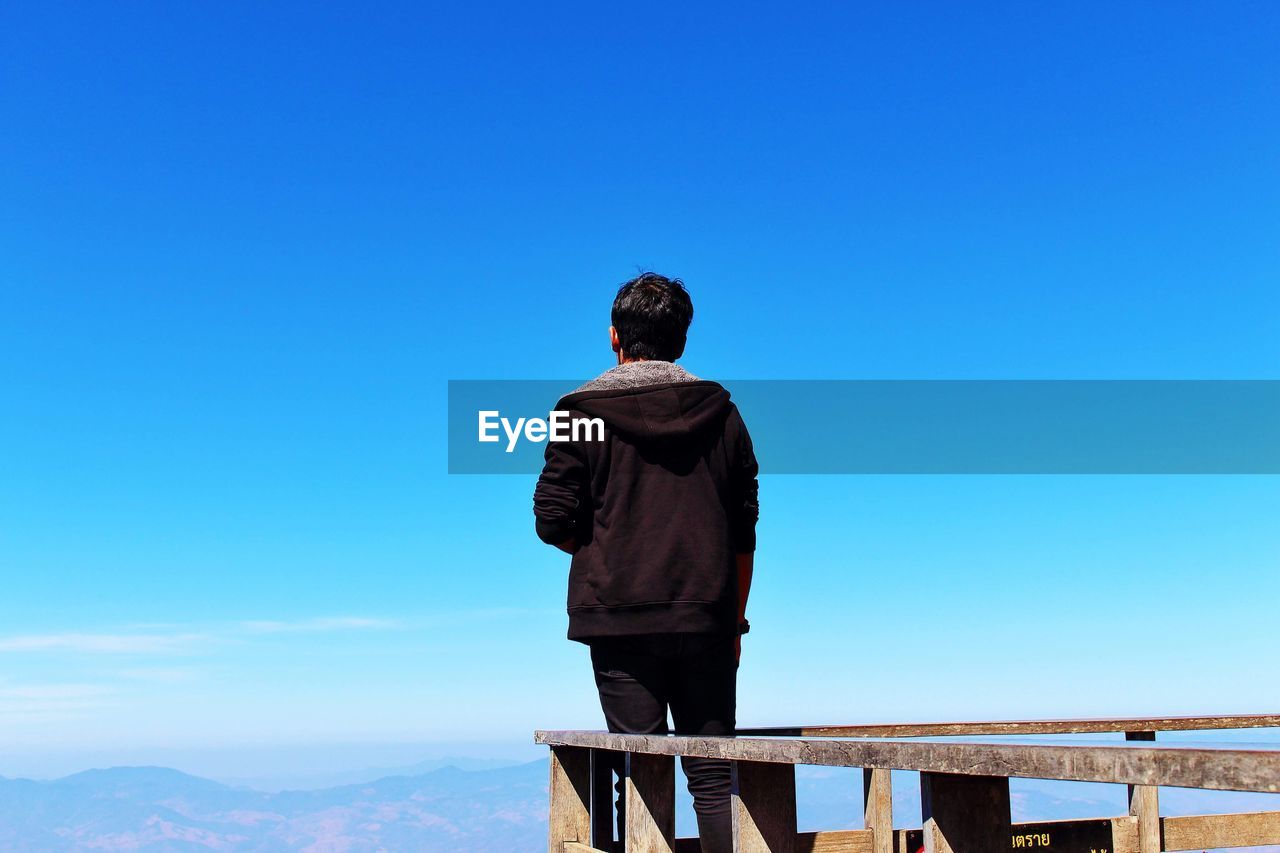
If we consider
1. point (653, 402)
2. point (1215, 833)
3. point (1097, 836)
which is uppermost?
point (653, 402)

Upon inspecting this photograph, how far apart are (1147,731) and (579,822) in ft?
11.5

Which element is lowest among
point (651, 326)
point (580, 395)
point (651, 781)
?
point (651, 781)

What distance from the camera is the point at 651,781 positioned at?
12.7 feet

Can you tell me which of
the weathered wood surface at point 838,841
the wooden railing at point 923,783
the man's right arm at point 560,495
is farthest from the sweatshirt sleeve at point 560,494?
the weathered wood surface at point 838,841

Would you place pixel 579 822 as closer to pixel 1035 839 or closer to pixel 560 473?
pixel 560 473

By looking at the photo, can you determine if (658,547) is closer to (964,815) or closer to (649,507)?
(649,507)

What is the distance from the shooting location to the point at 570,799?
14.8ft

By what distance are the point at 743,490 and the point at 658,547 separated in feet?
1.63

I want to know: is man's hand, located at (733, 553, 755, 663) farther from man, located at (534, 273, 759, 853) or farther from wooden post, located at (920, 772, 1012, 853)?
wooden post, located at (920, 772, 1012, 853)

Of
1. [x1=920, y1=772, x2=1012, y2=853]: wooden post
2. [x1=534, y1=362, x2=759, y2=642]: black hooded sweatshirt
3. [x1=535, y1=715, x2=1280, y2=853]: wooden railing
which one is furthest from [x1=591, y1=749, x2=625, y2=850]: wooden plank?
[x1=920, y1=772, x2=1012, y2=853]: wooden post

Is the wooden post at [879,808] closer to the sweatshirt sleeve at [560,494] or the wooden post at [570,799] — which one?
the wooden post at [570,799]

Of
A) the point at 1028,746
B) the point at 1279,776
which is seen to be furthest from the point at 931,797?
the point at 1279,776

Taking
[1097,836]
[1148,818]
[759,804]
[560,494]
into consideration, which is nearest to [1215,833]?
[1148,818]

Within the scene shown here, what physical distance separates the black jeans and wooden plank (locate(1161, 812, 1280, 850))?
3140 millimetres
